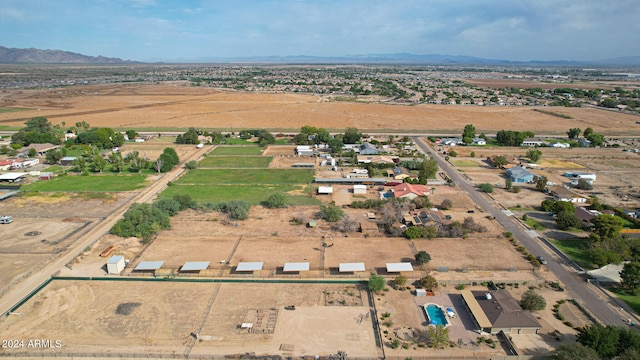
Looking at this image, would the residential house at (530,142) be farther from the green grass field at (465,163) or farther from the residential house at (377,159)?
the residential house at (377,159)

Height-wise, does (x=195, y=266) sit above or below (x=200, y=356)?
above

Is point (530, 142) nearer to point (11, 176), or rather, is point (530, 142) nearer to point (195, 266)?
point (195, 266)

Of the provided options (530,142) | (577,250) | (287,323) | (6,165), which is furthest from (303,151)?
(6,165)

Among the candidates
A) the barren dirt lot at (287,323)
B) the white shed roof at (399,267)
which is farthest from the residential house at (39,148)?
the white shed roof at (399,267)

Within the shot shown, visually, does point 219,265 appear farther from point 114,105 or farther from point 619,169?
point 114,105

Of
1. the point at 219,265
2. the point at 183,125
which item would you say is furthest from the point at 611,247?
the point at 183,125
